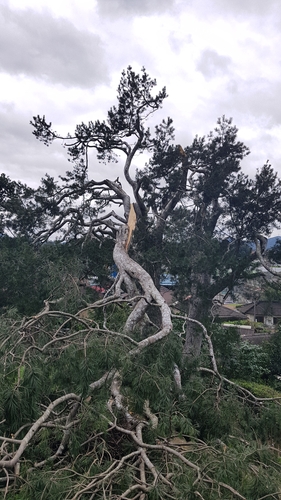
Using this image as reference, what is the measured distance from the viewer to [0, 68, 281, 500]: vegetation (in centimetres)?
218

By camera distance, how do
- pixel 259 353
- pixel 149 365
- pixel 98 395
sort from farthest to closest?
Result: 1. pixel 259 353
2. pixel 149 365
3. pixel 98 395

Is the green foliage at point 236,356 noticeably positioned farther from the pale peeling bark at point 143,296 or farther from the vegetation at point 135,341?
the pale peeling bark at point 143,296

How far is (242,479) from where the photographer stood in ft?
6.83

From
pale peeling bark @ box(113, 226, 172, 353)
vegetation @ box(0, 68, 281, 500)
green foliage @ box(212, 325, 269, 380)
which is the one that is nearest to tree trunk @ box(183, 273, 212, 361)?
vegetation @ box(0, 68, 281, 500)

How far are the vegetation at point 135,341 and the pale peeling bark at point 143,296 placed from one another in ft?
0.07

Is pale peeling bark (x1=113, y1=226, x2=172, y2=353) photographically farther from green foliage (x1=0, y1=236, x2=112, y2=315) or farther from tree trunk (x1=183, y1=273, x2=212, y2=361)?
tree trunk (x1=183, y1=273, x2=212, y2=361)

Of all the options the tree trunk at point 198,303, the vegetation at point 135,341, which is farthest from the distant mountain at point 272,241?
the tree trunk at point 198,303

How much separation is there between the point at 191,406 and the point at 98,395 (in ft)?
3.34

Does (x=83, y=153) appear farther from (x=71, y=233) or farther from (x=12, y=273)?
(x=12, y=273)

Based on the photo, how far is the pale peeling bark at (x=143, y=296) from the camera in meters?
3.40

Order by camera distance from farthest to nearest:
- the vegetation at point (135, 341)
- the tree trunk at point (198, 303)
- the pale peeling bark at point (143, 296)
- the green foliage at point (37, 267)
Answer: the tree trunk at point (198, 303) → the green foliage at point (37, 267) → the pale peeling bark at point (143, 296) → the vegetation at point (135, 341)

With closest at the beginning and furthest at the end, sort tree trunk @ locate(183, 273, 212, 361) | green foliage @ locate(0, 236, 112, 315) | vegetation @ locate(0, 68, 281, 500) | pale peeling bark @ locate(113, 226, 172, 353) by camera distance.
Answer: vegetation @ locate(0, 68, 281, 500), pale peeling bark @ locate(113, 226, 172, 353), green foliage @ locate(0, 236, 112, 315), tree trunk @ locate(183, 273, 212, 361)

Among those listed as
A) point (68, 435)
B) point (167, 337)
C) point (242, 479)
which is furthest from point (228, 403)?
point (68, 435)

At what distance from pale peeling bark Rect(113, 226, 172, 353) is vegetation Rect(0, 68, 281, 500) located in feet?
0.07
